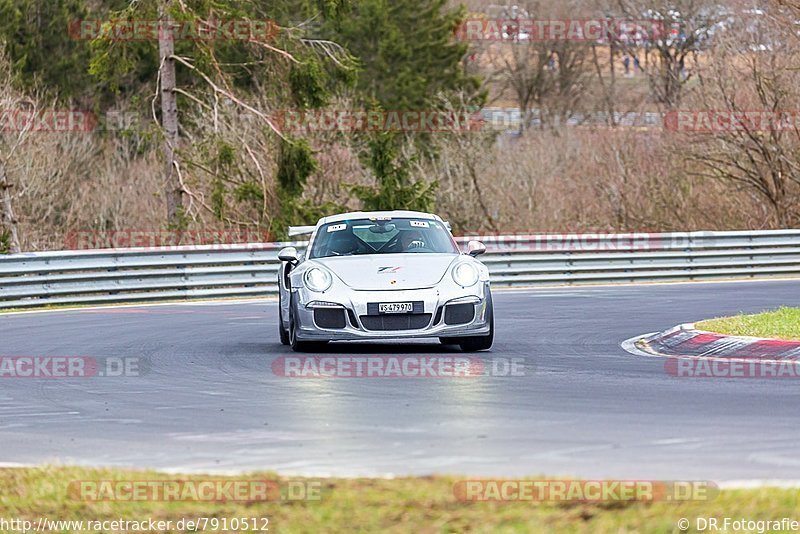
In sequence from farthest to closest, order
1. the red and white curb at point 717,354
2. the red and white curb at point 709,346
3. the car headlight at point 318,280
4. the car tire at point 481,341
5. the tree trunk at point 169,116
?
the tree trunk at point 169,116 → the car tire at point 481,341 → the car headlight at point 318,280 → the red and white curb at point 709,346 → the red and white curb at point 717,354

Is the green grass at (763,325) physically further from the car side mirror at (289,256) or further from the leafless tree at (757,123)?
the leafless tree at (757,123)

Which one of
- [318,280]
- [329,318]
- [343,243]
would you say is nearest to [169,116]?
[343,243]

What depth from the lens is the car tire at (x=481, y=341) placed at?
14.9 m

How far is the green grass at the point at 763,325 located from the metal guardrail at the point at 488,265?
10916 mm

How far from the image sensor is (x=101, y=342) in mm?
17000

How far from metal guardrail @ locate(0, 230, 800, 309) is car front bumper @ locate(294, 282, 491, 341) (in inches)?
413

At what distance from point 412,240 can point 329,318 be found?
172cm

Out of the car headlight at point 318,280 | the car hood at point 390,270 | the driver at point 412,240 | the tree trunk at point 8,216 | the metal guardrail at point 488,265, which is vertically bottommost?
the tree trunk at point 8,216

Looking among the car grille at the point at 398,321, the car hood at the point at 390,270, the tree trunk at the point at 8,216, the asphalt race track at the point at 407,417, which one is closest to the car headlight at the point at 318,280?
the car hood at the point at 390,270

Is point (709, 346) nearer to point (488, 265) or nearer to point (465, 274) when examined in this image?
point (465, 274)

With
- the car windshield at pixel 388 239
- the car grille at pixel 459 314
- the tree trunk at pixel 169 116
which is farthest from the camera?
the tree trunk at pixel 169 116

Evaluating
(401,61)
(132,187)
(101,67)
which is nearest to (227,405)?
(101,67)

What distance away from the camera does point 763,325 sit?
1513cm

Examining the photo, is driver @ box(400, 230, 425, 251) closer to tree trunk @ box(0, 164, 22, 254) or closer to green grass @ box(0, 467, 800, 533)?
green grass @ box(0, 467, 800, 533)
